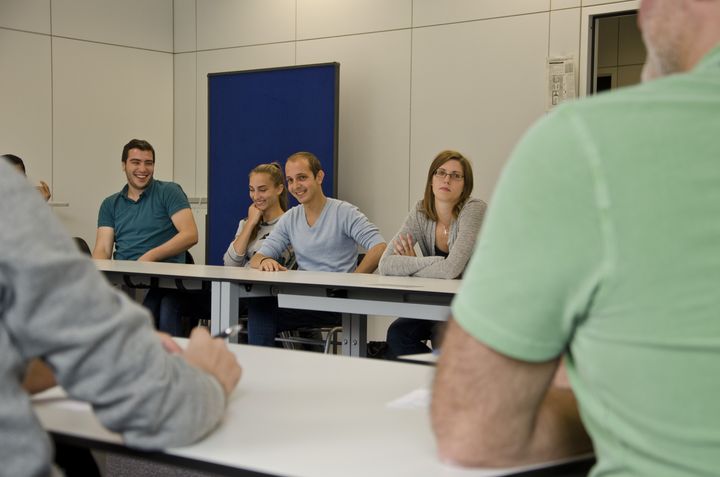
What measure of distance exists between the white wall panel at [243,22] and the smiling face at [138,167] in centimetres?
208

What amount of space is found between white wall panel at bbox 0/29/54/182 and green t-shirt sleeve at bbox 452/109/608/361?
21.8 feet

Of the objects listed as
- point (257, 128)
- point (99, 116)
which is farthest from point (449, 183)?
point (99, 116)

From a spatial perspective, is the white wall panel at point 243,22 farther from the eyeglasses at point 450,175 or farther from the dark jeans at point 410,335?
the dark jeans at point 410,335

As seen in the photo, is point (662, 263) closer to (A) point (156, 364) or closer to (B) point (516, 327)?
(B) point (516, 327)

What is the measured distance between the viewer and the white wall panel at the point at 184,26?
767 centimetres

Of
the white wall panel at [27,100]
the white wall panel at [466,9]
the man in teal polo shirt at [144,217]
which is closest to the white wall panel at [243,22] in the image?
the white wall panel at [466,9]

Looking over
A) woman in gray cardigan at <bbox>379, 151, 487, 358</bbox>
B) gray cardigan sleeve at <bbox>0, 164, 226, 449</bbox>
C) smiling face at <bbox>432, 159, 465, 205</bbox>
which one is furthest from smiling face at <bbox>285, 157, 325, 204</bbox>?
gray cardigan sleeve at <bbox>0, 164, 226, 449</bbox>

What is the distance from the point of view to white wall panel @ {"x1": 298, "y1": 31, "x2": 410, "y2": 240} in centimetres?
654

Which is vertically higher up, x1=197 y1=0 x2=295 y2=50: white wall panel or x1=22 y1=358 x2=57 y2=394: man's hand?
x1=197 y1=0 x2=295 y2=50: white wall panel

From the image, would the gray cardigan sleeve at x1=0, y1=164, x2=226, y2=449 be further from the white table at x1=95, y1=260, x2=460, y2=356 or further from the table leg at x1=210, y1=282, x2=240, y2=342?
the table leg at x1=210, y1=282, x2=240, y2=342

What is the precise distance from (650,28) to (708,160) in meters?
0.21

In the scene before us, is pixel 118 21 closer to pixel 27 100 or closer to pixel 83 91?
pixel 83 91

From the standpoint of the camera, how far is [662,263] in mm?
809

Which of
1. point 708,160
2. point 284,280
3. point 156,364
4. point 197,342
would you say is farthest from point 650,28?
point 284,280
